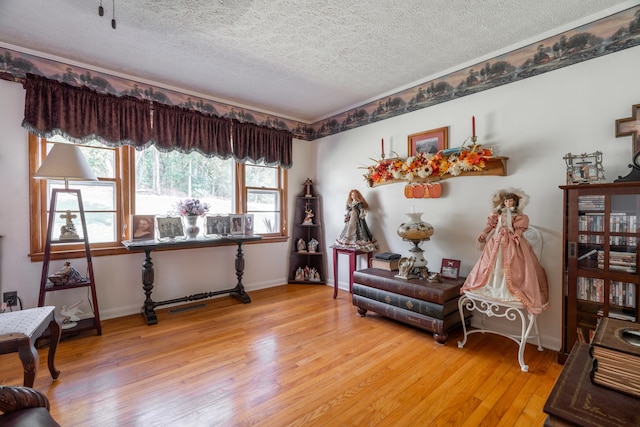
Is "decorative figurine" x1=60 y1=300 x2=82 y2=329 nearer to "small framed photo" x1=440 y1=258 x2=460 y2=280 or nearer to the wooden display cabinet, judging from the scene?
"small framed photo" x1=440 y1=258 x2=460 y2=280

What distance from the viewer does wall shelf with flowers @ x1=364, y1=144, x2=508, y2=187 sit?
2.66 m

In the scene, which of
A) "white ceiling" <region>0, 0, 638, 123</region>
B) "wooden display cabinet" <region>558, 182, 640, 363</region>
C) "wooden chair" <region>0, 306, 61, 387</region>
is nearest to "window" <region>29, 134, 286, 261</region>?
"white ceiling" <region>0, 0, 638, 123</region>

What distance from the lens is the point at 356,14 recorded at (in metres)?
2.14

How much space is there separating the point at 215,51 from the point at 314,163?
2360mm

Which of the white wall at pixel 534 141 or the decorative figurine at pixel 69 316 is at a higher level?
the white wall at pixel 534 141

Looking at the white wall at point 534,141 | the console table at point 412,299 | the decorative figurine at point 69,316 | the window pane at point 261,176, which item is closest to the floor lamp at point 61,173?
the decorative figurine at point 69,316

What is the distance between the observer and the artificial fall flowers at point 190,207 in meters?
3.35

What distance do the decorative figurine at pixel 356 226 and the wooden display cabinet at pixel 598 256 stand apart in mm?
1983

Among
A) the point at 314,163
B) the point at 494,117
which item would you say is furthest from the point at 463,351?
the point at 314,163

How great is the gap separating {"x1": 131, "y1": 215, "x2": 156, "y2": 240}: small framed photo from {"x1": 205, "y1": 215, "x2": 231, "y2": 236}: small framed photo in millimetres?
595

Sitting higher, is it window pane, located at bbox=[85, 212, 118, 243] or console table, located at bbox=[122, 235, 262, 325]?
window pane, located at bbox=[85, 212, 118, 243]

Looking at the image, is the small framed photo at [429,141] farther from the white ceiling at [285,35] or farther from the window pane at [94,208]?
the window pane at [94,208]

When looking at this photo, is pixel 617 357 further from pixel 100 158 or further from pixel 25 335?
pixel 100 158

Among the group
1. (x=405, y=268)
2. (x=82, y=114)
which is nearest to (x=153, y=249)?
(x=82, y=114)
